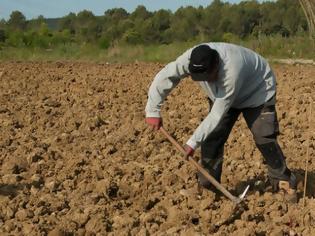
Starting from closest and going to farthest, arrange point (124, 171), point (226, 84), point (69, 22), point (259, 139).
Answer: point (226, 84), point (259, 139), point (124, 171), point (69, 22)

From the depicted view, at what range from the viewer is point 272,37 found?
682 inches

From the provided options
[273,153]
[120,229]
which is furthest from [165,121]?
[120,229]

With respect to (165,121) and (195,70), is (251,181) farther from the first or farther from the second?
(165,121)

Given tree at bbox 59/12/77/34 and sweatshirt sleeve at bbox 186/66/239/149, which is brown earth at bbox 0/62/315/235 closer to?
sweatshirt sleeve at bbox 186/66/239/149

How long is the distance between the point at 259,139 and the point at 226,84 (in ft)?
2.49

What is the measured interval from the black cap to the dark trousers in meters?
0.76

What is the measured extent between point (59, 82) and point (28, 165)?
17.9 ft

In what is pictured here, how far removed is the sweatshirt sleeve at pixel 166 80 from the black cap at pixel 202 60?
7.8 inches

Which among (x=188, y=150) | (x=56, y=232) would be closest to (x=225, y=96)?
(x=188, y=150)

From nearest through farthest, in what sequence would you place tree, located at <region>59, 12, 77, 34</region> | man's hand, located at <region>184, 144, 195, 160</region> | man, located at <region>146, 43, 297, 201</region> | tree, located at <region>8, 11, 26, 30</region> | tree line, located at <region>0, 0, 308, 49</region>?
man, located at <region>146, 43, 297, 201</region>
man's hand, located at <region>184, 144, 195, 160</region>
tree line, located at <region>0, 0, 308, 49</region>
tree, located at <region>8, 11, 26, 30</region>
tree, located at <region>59, 12, 77, 34</region>

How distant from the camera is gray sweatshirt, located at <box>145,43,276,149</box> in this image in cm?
388

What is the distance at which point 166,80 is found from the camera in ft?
13.6

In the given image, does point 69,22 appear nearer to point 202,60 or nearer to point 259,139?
point 259,139

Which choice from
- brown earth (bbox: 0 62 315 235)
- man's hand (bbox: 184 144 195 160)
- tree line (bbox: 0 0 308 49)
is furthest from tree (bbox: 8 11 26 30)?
man's hand (bbox: 184 144 195 160)
